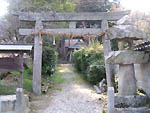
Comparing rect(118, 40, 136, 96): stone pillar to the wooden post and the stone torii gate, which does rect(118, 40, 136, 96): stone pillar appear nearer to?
the stone torii gate

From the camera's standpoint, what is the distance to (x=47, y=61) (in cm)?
1155

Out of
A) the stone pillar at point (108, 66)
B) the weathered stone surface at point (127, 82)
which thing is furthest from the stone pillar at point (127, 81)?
the stone pillar at point (108, 66)

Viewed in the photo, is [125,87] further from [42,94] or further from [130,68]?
[42,94]

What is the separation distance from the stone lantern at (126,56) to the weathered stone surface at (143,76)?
755 millimetres

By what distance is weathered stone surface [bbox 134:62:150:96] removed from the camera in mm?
5898

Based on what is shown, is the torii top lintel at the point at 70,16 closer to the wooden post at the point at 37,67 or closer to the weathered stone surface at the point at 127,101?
the wooden post at the point at 37,67

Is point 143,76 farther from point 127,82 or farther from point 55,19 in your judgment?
point 55,19

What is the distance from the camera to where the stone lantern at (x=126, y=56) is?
5.12 metres

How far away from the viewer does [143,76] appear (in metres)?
6.42

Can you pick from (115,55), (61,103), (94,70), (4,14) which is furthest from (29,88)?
(4,14)

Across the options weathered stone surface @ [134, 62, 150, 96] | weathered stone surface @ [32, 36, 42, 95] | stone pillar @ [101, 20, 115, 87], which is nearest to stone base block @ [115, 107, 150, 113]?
weathered stone surface @ [134, 62, 150, 96]

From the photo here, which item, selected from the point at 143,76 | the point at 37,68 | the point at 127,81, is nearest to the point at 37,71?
the point at 37,68

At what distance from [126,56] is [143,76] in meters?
1.86

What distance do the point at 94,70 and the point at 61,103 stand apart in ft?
13.1
